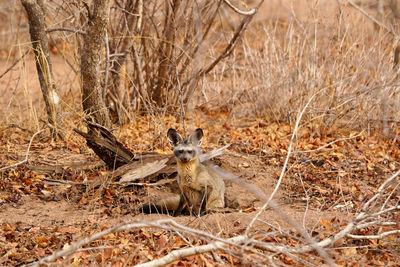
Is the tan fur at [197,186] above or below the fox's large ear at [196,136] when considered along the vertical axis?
below

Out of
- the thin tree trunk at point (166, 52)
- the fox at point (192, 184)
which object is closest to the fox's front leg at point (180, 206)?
the fox at point (192, 184)

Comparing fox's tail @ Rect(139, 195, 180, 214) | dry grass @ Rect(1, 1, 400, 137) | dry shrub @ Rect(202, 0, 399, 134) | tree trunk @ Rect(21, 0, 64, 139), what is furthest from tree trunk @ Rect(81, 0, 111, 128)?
dry shrub @ Rect(202, 0, 399, 134)

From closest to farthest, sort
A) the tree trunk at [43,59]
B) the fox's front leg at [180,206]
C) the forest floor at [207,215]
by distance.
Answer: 1. the forest floor at [207,215]
2. the fox's front leg at [180,206]
3. the tree trunk at [43,59]

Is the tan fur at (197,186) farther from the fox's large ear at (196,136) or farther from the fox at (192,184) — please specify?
the fox's large ear at (196,136)

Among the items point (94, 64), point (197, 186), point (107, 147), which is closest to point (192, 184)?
point (197, 186)

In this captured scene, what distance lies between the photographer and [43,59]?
801 centimetres

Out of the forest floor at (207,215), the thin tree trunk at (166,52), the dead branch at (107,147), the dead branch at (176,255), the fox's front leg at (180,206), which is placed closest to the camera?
the dead branch at (176,255)

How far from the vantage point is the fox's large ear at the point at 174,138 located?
7.12 meters

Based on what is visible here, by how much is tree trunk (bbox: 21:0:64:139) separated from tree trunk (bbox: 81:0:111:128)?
0.63 metres

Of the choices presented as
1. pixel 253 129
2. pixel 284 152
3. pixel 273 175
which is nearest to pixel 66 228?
pixel 273 175

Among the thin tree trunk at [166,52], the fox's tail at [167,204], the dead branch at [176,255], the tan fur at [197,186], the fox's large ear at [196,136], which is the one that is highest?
the thin tree trunk at [166,52]

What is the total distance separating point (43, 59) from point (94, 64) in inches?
40.1

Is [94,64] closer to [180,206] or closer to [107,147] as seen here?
[107,147]

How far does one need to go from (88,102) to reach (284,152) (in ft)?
11.1
